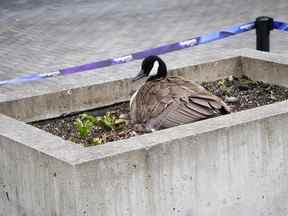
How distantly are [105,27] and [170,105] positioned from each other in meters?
9.07

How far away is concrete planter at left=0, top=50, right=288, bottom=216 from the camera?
501cm

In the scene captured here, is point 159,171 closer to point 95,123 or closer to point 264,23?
point 95,123

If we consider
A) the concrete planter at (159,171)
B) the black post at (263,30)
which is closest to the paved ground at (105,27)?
the black post at (263,30)

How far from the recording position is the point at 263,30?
8195 mm

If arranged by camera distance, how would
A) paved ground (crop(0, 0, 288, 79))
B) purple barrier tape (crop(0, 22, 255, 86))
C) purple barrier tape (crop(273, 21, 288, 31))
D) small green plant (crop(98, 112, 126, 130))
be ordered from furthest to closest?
paved ground (crop(0, 0, 288, 79))
purple barrier tape (crop(273, 21, 288, 31))
purple barrier tape (crop(0, 22, 255, 86))
small green plant (crop(98, 112, 126, 130))

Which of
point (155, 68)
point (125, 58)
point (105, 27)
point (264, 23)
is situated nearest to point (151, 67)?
point (155, 68)

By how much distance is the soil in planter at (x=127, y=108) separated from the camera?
20.1ft

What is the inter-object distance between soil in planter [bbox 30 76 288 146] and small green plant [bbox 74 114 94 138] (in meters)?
0.02

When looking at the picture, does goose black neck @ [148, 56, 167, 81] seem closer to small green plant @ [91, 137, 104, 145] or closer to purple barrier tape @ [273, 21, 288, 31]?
small green plant @ [91, 137, 104, 145]

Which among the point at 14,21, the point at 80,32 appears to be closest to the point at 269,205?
the point at 80,32

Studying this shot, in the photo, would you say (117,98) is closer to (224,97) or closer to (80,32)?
(224,97)

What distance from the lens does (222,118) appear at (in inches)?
220

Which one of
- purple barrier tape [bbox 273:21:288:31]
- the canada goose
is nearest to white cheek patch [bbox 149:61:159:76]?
the canada goose

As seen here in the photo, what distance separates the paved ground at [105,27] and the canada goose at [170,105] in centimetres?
481
